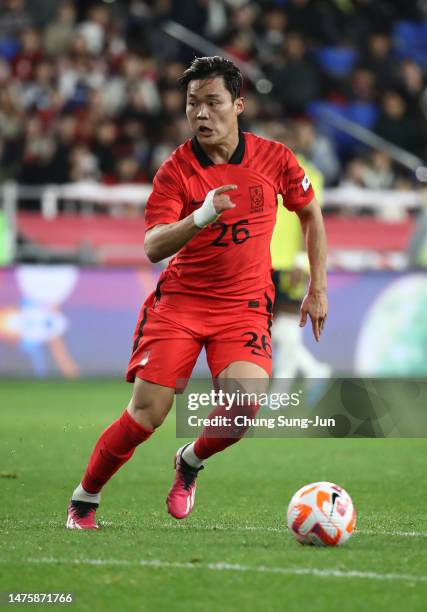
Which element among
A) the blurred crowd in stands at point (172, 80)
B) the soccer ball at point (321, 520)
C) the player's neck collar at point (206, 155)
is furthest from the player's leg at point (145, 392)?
the blurred crowd in stands at point (172, 80)

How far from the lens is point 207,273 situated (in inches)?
243

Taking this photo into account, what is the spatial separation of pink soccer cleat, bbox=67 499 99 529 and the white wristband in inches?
60.8

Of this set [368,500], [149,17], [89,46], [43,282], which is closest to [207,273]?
[368,500]

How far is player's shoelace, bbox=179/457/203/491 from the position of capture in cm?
641

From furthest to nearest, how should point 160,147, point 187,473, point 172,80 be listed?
point 172,80, point 160,147, point 187,473

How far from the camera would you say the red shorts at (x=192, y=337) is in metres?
6.02

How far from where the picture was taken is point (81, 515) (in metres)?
6.11

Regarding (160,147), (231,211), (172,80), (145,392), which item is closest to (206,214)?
(231,211)

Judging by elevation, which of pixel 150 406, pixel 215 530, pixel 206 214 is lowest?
pixel 215 530

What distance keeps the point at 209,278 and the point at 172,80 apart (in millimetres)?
11382

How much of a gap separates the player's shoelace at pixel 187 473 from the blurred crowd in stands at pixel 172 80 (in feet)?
28.9

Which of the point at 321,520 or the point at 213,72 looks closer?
the point at 321,520

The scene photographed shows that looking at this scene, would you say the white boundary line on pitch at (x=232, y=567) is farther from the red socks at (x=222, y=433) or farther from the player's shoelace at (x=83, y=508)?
the red socks at (x=222, y=433)

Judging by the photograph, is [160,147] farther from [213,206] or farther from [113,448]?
[213,206]
